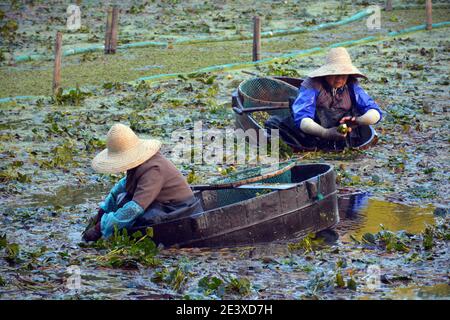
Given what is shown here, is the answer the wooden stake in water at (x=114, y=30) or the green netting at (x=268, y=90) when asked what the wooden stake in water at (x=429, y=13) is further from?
the green netting at (x=268, y=90)

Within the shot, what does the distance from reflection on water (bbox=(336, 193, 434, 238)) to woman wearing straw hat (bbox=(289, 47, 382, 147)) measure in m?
1.41

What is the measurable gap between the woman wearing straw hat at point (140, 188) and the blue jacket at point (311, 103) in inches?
125

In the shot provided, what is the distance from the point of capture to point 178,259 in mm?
7570

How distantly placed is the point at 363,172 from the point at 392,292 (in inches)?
145

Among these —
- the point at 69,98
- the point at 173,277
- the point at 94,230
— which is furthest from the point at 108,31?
the point at 173,277

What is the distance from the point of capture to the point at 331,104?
423 inches

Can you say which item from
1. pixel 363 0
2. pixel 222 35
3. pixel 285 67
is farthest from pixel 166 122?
pixel 363 0

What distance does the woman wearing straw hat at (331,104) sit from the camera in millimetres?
10672

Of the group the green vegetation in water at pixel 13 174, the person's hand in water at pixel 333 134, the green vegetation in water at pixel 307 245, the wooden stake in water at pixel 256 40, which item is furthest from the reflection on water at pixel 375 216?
the wooden stake in water at pixel 256 40

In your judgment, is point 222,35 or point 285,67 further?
point 222,35

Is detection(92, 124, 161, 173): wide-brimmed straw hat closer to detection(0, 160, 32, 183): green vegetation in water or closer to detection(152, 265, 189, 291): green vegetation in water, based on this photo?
detection(152, 265, 189, 291): green vegetation in water

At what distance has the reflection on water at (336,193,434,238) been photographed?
334 inches
